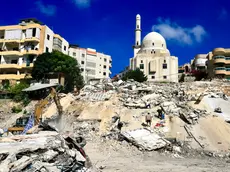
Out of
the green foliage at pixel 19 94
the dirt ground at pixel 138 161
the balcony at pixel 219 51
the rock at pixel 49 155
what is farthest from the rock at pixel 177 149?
the balcony at pixel 219 51

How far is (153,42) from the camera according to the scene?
62188 mm

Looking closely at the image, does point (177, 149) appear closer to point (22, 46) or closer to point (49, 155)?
point (49, 155)

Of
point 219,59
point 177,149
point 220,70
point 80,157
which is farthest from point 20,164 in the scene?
point 219,59

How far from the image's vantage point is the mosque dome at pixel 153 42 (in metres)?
62.0

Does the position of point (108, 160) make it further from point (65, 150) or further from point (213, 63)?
point (213, 63)

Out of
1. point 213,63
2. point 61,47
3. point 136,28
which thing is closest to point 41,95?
point 61,47

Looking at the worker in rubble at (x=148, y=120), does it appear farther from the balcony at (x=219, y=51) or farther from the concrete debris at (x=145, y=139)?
the balcony at (x=219, y=51)

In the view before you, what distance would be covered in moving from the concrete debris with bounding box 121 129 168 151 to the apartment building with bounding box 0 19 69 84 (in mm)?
27490

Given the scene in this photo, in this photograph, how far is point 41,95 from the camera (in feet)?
122

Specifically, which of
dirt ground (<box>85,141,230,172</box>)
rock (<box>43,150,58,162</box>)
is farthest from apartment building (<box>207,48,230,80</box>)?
rock (<box>43,150,58,162</box>)

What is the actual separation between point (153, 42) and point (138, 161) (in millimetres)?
47380

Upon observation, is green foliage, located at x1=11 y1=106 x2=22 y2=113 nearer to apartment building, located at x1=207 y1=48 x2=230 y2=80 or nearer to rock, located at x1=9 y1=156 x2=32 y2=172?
rock, located at x1=9 y1=156 x2=32 y2=172

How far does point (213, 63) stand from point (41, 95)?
2992 cm

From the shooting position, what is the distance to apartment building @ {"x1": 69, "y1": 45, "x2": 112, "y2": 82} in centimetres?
5785
